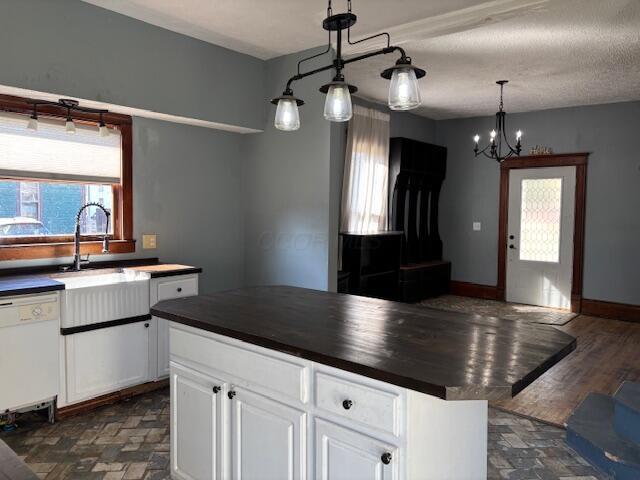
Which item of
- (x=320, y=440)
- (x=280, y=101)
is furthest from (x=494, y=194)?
(x=320, y=440)

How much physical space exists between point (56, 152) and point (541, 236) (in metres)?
5.96

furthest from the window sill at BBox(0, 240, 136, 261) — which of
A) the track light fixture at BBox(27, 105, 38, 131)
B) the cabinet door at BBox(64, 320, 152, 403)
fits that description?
the track light fixture at BBox(27, 105, 38, 131)

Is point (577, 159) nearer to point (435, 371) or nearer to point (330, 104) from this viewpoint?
point (330, 104)

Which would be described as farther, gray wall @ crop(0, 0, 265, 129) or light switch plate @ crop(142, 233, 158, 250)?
light switch plate @ crop(142, 233, 158, 250)

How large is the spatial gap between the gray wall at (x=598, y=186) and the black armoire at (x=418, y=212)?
574mm

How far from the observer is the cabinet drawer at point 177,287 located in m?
3.52

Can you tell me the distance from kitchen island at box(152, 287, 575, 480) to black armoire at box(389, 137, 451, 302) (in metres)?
4.26

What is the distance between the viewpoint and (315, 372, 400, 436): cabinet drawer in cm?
150

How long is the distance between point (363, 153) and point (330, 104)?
12.7 ft

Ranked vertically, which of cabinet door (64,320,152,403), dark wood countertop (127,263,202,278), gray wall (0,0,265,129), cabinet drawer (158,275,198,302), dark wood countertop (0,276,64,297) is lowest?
cabinet door (64,320,152,403)

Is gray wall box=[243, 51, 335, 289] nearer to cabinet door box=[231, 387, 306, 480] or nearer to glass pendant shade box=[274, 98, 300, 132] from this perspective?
glass pendant shade box=[274, 98, 300, 132]

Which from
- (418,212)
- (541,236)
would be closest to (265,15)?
(418,212)

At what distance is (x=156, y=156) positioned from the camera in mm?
3961

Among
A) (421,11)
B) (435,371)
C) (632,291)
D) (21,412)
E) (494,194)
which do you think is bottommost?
(21,412)
